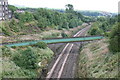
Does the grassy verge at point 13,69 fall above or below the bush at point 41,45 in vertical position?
below

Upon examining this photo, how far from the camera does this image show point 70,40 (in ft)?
206

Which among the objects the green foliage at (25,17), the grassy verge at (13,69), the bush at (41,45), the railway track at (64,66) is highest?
the green foliage at (25,17)

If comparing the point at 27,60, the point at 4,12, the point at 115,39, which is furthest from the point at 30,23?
the point at 115,39

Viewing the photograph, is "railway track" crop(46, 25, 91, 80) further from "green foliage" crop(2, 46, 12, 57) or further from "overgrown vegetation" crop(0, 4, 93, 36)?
"overgrown vegetation" crop(0, 4, 93, 36)

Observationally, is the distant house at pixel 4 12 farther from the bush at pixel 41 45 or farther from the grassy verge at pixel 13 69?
the grassy verge at pixel 13 69

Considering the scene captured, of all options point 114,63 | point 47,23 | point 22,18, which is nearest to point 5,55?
point 114,63

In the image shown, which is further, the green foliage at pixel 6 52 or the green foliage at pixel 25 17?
the green foliage at pixel 25 17

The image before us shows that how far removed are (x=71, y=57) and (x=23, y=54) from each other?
55.9 ft

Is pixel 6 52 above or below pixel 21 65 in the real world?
above

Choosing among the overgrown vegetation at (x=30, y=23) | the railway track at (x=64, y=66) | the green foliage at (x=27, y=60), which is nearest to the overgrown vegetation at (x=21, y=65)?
the green foliage at (x=27, y=60)

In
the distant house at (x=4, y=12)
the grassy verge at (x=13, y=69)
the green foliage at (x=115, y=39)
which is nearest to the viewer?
the grassy verge at (x=13, y=69)

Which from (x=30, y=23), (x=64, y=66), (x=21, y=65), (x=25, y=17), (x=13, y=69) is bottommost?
(x=64, y=66)

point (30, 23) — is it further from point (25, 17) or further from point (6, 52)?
point (6, 52)

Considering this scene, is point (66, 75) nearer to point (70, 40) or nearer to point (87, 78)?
point (87, 78)
